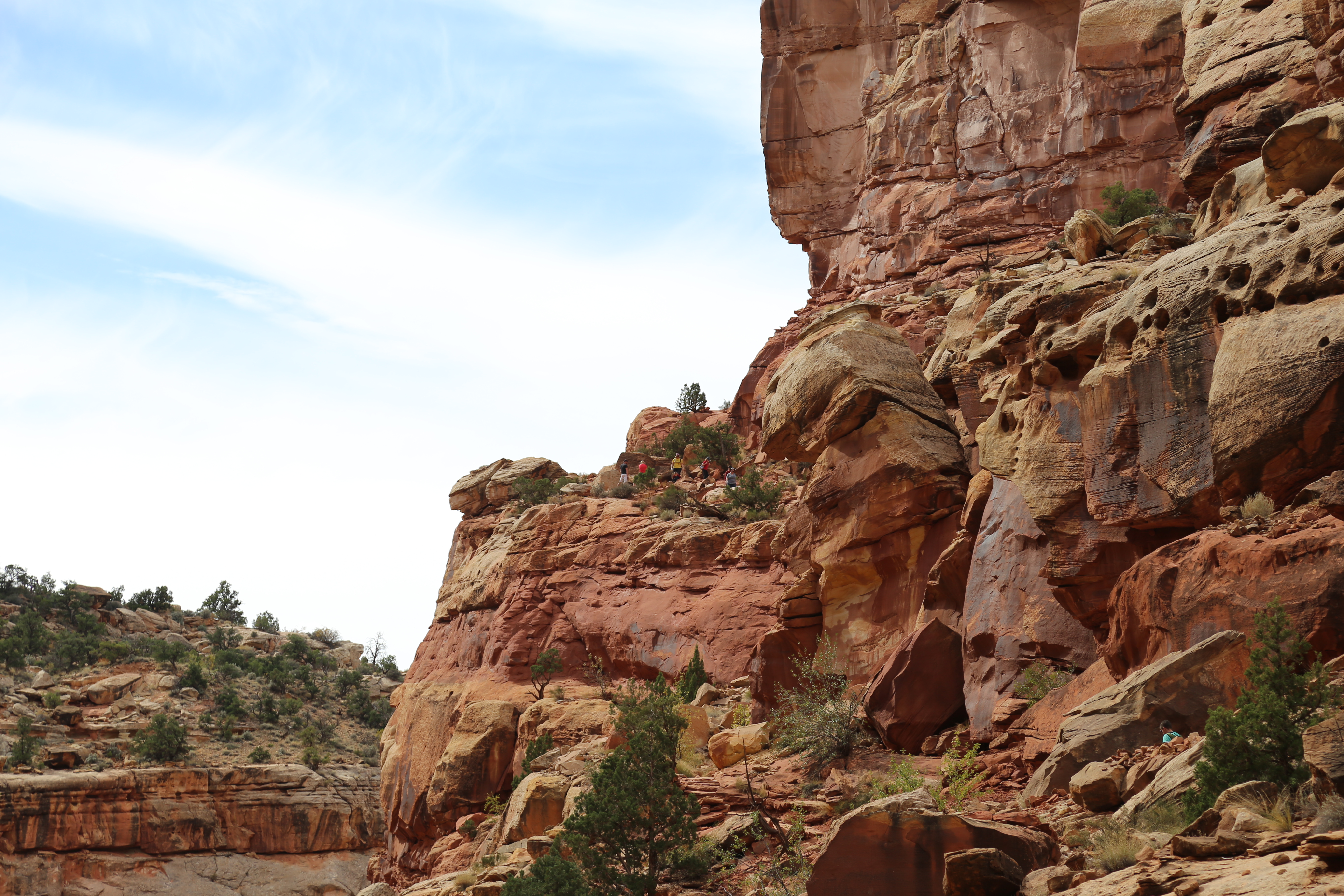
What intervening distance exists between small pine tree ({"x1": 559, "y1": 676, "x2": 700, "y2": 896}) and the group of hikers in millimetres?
21224

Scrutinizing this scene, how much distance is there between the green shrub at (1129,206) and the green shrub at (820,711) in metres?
17.5

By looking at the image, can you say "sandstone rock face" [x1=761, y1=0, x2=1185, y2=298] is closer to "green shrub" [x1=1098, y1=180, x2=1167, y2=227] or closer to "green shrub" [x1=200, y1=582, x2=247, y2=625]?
"green shrub" [x1=1098, y1=180, x2=1167, y2=227]

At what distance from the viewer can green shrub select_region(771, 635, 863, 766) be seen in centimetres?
2053

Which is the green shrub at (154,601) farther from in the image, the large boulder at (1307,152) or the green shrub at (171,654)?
the large boulder at (1307,152)

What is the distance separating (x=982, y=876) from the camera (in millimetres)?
11031

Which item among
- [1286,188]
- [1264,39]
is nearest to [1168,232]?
[1264,39]

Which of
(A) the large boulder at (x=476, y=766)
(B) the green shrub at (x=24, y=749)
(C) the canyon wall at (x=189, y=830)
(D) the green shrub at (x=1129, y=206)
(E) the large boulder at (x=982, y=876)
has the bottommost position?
(C) the canyon wall at (x=189, y=830)

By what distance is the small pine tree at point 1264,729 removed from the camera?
35.3 ft

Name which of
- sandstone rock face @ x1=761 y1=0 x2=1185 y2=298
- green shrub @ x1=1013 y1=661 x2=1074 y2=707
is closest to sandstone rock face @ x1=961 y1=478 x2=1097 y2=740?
green shrub @ x1=1013 y1=661 x2=1074 y2=707

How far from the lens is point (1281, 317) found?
559 inches

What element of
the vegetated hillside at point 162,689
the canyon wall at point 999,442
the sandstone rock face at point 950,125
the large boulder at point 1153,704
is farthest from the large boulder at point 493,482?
the large boulder at point 1153,704

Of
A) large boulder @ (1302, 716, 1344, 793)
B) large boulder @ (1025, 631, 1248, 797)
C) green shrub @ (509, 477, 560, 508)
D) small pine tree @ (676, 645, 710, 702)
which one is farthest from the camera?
green shrub @ (509, 477, 560, 508)

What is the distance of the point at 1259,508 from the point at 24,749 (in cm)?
5525

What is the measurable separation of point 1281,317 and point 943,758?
8.16m
